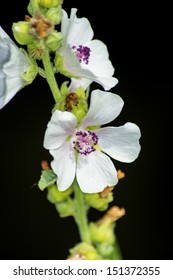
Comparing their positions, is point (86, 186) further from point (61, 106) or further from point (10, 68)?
point (10, 68)

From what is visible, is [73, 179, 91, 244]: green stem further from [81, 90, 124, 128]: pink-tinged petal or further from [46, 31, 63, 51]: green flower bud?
[46, 31, 63, 51]: green flower bud

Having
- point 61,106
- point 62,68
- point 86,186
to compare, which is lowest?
point 86,186

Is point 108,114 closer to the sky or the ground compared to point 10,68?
closer to the ground

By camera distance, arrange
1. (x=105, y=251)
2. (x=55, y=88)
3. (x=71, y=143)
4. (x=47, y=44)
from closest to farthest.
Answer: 1. (x=47, y=44)
2. (x=55, y=88)
3. (x=71, y=143)
4. (x=105, y=251)

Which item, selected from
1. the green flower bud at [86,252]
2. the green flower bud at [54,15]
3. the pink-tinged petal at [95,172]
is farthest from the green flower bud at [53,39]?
the green flower bud at [86,252]

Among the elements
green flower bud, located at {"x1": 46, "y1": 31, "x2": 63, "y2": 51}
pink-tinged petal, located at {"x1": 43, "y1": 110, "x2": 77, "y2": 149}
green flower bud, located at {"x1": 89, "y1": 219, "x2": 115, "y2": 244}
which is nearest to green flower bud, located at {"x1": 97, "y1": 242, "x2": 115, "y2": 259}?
green flower bud, located at {"x1": 89, "y1": 219, "x2": 115, "y2": 244}

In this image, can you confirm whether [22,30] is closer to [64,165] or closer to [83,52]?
[83,52]
